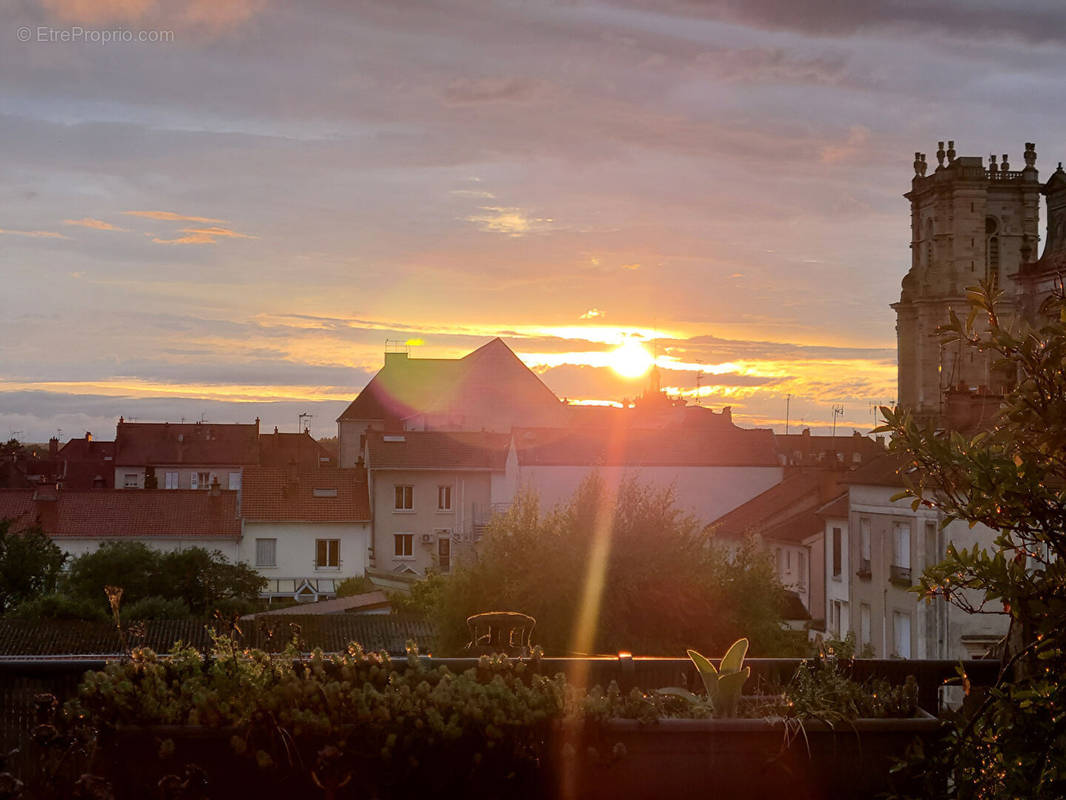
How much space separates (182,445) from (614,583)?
69963mm

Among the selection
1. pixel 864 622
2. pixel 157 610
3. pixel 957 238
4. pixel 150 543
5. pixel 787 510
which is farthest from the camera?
pixel 957 238

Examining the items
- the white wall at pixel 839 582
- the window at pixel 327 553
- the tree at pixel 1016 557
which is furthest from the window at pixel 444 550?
the tree at pixel 1016 557

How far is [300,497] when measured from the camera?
5531 centimetres

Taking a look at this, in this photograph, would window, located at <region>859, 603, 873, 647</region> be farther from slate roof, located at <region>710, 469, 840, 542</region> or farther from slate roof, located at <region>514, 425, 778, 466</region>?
slate roof, located at <region>514, 425, 778, 466</region>

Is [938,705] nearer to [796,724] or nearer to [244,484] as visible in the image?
[796,724]

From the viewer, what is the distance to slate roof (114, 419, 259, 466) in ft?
284

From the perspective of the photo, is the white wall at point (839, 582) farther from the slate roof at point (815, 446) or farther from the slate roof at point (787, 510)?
the slate roof at point (815, 446)

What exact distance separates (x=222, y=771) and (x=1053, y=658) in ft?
9.46

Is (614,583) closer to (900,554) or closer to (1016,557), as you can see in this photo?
(900,554)

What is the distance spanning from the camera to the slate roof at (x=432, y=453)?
5772 centimetres

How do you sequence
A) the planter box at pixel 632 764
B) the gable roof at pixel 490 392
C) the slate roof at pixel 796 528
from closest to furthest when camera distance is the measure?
the planter box at pixel 632 764 → the slate roof at pixel 796 528 → the gable roof at pixel 490 392

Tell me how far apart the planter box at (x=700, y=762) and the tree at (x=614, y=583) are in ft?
58.3

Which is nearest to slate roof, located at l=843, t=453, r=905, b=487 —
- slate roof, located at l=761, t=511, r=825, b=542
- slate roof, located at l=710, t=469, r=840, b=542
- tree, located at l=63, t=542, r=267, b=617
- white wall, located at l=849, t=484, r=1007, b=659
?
white wall, located at l=849, t=484, r=1007, b=659

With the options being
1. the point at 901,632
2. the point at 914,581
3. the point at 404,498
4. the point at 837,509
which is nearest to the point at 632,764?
the point at 914,581
